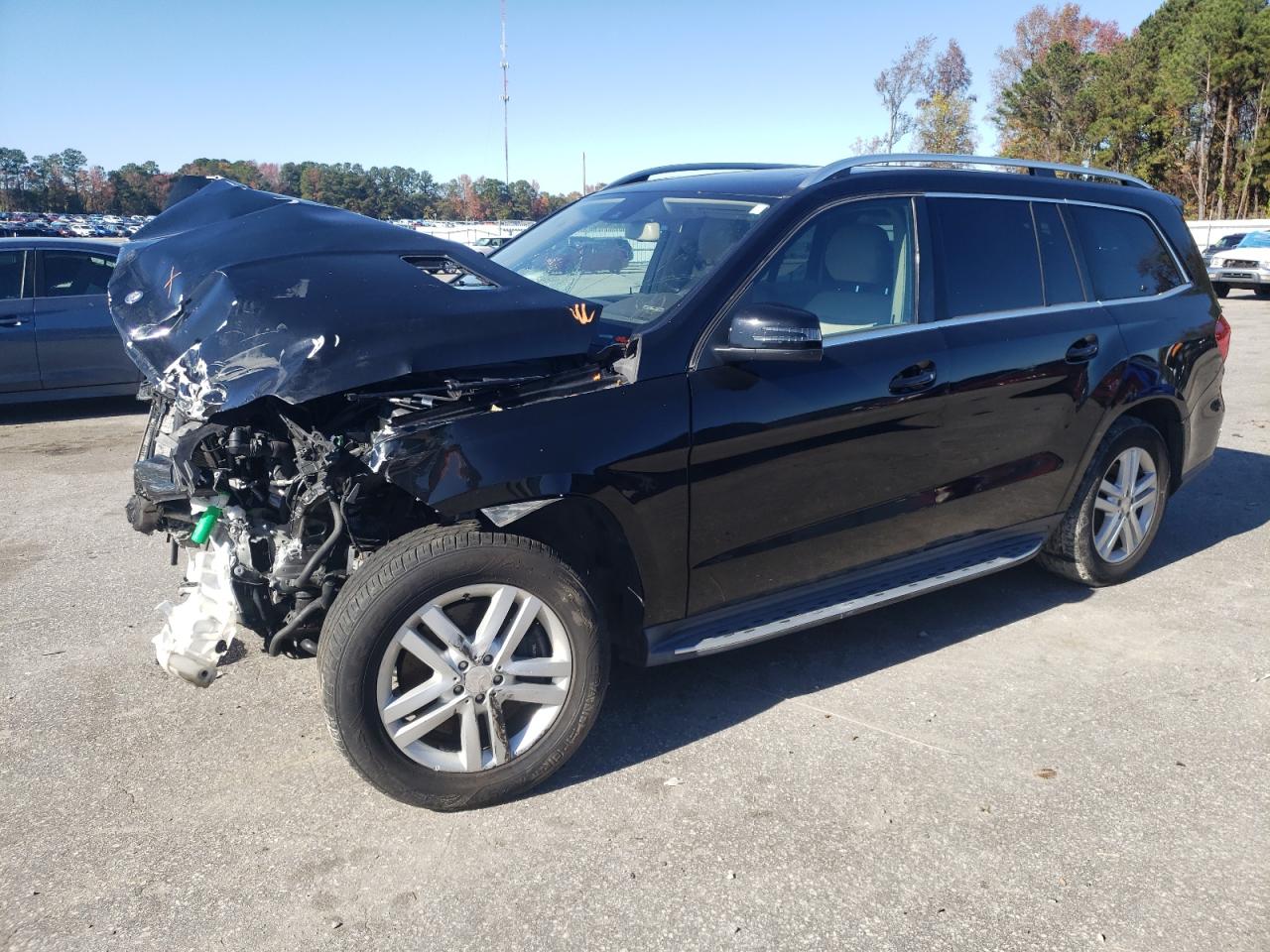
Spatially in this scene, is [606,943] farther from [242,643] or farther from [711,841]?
[242,643]

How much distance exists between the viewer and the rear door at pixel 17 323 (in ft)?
28.6

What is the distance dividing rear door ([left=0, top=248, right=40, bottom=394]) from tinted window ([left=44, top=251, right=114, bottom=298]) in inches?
5.7

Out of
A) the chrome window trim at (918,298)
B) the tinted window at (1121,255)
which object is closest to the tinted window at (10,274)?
the chrome window trim at (918,298)

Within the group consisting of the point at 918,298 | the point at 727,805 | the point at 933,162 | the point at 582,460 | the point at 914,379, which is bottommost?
the point at 727,805

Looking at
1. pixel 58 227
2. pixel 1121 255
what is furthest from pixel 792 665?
pixel 58 227

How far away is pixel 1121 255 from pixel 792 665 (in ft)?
8.77

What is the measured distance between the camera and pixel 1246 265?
77.2 feet

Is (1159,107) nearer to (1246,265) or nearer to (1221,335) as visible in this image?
(1246,265)

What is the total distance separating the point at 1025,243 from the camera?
176 inches

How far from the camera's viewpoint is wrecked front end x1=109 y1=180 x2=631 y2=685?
9.55ft

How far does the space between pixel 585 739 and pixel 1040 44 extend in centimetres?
6536

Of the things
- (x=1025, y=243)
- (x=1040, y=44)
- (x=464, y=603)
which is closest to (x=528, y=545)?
(x=464, y=603)

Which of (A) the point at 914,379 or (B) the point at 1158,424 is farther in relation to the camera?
(B) the point at 1158,424

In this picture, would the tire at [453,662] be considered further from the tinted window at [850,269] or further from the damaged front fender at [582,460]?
the tinted window at [850,269]
